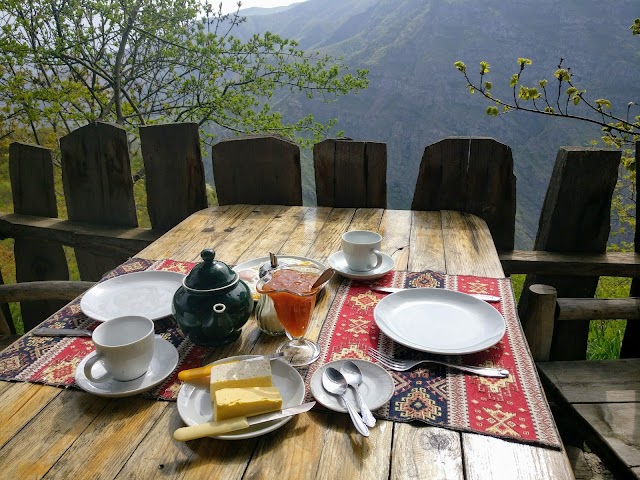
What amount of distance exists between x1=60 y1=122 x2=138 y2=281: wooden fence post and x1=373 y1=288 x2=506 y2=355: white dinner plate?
1.84 meters

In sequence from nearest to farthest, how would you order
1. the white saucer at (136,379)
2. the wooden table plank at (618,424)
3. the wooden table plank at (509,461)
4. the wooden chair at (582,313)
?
1. the wooden table plank at (509,461)
2. the white saucer at (136,379)
3. the wooden table plank at (618,424)
4. the wooden chair at (582,313)

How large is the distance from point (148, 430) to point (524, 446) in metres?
0.70

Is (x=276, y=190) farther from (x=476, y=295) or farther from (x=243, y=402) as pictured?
(x=243, y=402)

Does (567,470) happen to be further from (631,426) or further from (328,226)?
(328,226)

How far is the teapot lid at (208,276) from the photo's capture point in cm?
113

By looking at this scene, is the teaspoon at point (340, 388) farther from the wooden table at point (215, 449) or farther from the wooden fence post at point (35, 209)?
the wooden fence post at point (35, 209)

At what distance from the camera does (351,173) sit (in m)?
2.38

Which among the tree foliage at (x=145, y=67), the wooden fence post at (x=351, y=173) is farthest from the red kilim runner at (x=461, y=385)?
the tree foliage at (x=145, y=67)

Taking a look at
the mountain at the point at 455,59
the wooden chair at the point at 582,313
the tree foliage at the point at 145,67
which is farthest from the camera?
the mountain at the point at 455,59

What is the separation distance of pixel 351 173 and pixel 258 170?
0.48 m

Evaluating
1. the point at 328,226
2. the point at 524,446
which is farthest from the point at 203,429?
the point at 328,226

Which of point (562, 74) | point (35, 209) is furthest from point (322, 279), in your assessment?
point (35, 209)

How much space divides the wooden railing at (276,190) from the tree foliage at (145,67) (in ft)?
8.19

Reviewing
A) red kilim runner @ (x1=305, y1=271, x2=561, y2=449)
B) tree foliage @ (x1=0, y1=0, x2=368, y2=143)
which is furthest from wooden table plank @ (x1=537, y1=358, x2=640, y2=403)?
tree foliage @ (x1=0, y1=0, x2=368, y2=143)
